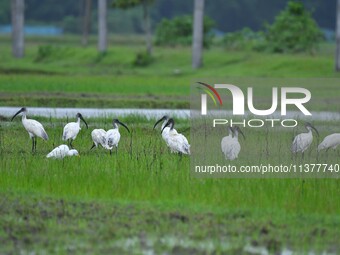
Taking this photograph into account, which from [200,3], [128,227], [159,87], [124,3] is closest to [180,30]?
[124,3]

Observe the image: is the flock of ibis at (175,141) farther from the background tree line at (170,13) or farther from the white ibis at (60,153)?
the background tree line at (170,13)

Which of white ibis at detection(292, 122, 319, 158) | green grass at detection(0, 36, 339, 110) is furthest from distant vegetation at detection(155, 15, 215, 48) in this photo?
white ibis at detection(292, 122, 319, 158)

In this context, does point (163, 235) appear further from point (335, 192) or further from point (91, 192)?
point (335, 192)

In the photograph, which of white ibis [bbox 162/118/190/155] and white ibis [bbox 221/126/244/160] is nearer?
white ibis [bbox 221/126/244/160]

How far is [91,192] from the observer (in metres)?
10.5

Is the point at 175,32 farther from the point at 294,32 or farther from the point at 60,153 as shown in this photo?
the point at 60,153

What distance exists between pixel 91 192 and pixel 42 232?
1.66 meters

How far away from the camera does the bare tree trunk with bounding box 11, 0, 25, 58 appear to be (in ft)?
134

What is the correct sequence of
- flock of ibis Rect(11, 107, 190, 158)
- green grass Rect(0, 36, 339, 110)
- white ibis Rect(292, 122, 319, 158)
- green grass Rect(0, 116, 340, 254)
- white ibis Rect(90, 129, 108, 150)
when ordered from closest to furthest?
green grass Rect(0, 116, 340, 254) < flock of ibis Rect(11, 107, 190, 158) < white ibis Rect(292, 122, 319, 158) < white ibis Rect(90, 129, 108, 150) < green grass Rect(0, 36, 339, 110)

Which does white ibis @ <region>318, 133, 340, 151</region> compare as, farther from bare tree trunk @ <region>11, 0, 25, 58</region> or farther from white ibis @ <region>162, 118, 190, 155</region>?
bare tree trunk @ <region>11, 0, 25, 58</region>

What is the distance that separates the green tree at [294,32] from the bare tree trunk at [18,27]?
9065 mm

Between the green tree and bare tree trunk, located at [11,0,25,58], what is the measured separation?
29.7 ft

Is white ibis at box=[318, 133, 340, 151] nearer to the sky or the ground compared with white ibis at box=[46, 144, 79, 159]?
nearer to the sky

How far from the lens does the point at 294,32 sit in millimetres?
38125
